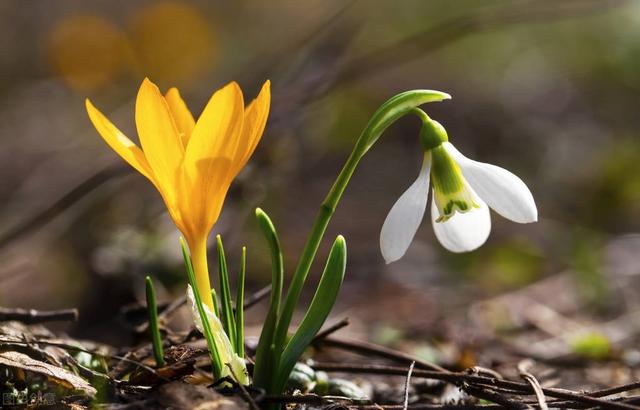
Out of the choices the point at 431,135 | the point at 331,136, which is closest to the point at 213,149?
the point at 431,135

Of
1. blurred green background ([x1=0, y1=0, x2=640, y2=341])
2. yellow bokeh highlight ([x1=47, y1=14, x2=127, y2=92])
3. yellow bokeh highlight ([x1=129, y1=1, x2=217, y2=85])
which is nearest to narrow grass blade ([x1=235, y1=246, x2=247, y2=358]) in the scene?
blurred green background ([x1=0, y1=0, x2=640, y2=341])

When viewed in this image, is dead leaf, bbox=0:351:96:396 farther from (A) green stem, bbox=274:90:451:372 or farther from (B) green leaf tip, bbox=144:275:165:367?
(A) green stem, bbox=274:90:451:372

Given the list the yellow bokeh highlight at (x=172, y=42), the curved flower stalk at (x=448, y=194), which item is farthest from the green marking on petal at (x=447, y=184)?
the yellow bokeh highlight at (x=172, y=42)

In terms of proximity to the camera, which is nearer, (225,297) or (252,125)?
(252,125)

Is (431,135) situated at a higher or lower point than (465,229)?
higher

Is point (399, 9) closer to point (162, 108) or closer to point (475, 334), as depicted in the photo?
point (475, 334)

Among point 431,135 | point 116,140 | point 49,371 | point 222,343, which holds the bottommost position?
point 49,371

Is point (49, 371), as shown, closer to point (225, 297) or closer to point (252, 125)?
point (225, 297)

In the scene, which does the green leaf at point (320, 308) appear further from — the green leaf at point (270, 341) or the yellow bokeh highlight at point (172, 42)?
the yellow bokeh highlight at point (172, 42)
